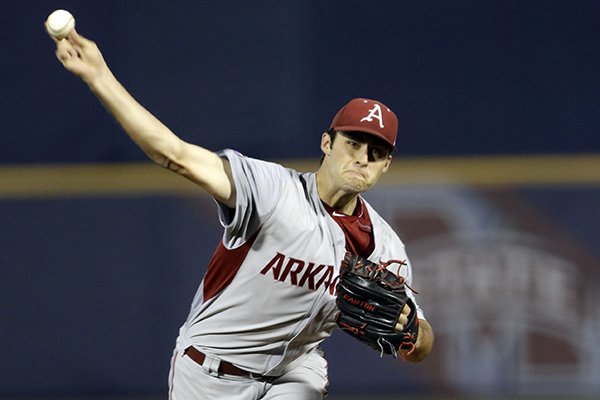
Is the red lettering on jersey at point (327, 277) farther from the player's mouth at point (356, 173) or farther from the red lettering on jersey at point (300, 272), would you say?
the player's mouth at point (356, 173)

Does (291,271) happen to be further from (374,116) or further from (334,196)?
(374,116)

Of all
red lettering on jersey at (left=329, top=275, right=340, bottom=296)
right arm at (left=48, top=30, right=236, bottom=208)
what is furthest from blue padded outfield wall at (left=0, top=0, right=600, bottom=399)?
right arm at (left=48, top=30, right=236, bottom=208)

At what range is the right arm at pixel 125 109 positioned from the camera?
107 inches

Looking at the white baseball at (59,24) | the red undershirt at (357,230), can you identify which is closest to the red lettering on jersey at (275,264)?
the red undershirt at (357,230)

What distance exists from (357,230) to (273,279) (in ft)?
1.16

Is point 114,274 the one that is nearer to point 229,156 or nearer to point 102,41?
point 102,41

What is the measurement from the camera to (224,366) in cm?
358

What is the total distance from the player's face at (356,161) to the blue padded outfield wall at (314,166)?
2531 millimetres

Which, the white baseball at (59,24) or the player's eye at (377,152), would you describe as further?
the player's eye at (377,152)

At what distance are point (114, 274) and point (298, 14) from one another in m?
1.88

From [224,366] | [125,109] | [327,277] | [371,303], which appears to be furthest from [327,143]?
[125,109]

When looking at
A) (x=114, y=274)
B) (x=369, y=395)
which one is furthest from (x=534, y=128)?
(x=114, y=274)

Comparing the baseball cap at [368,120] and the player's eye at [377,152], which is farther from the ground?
the baseball cap at [368,120]

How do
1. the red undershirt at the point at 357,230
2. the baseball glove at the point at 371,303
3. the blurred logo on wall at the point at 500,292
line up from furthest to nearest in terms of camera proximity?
the blurred logo on wall at the point at 500,292 → the red undershirt at the point at 357,230 → the baseball glove at the point at 371,303
